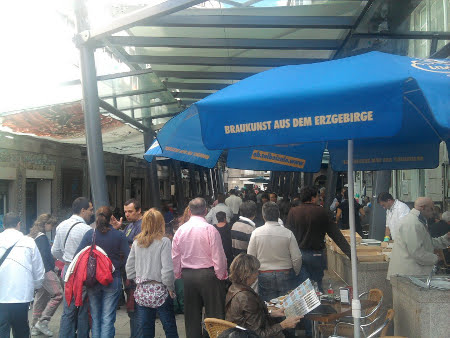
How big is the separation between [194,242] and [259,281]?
108cm

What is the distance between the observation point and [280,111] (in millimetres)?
3094

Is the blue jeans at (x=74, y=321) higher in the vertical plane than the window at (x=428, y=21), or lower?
lower

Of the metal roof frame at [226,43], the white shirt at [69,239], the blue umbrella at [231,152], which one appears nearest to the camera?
the blue umbrella at [231,152]

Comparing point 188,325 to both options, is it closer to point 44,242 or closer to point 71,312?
point 71,312

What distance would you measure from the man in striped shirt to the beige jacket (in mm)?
3649

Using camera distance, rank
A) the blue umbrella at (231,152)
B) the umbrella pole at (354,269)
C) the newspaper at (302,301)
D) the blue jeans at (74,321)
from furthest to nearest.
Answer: the blue jeans at (74,321) < the blue umbrella at (231,152) < the newspaper at (302,301) < the umbrella pole at (354,269)

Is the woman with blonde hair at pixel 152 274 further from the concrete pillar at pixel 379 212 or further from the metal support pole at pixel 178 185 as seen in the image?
the metal support pole at pixel 178 185

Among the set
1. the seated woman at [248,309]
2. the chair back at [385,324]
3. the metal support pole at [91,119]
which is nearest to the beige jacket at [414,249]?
the chair back at [385,324]

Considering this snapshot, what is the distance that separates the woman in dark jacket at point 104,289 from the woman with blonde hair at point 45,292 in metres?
1.61

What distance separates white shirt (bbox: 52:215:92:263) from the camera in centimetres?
620

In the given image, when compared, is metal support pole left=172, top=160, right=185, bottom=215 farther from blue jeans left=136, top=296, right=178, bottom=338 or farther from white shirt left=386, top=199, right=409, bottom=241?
blue jeans left=136, top=296, right=178, bottom=338

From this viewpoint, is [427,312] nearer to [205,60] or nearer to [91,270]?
[91,270]

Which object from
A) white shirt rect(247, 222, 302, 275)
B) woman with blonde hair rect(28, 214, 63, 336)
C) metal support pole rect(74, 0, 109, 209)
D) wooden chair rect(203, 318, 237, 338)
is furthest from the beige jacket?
woman with blonde hair rect(28, 214, 63, 336)

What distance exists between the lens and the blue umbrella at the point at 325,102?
9.33 ft
